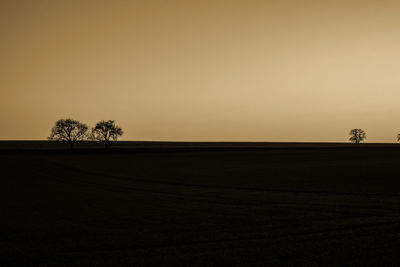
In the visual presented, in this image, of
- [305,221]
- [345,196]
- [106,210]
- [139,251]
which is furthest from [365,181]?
[139,251]

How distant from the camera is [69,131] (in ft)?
324

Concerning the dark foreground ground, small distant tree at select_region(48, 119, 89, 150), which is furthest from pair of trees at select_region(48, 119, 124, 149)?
the dark foreground ground

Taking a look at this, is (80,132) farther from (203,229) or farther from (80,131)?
(203,229)

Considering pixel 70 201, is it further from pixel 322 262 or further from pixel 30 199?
pixel 322 262

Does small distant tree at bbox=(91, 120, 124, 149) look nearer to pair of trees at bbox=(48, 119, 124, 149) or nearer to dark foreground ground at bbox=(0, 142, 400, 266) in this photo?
pair of trees at bbox=(48, 119, 124, 149)

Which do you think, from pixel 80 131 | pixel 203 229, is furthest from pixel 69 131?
pixel 203 229

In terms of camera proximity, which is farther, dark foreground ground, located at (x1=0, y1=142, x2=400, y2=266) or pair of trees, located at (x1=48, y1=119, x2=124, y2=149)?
pair of trees, located at (x1=48, y1=119, x2=124, y2=149)

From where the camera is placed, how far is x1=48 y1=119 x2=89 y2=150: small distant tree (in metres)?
97.6

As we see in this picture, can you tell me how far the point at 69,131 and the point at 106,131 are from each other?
Result: 1144cm

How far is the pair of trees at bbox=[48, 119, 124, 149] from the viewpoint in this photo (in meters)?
97.9

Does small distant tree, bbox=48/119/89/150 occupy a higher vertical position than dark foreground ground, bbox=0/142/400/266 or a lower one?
higher

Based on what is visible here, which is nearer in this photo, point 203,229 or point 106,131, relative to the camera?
point 203,229

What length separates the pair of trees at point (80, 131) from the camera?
321ft

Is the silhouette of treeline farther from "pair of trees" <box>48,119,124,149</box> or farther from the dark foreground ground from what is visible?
the dark foreground ground
